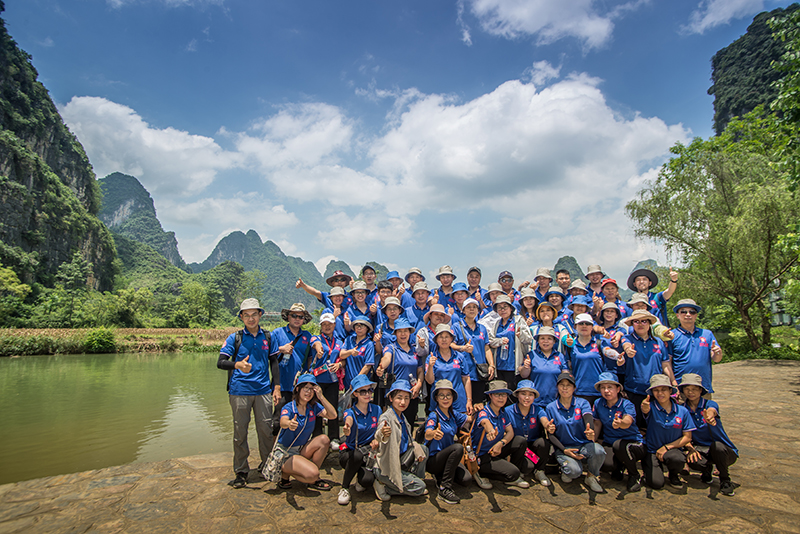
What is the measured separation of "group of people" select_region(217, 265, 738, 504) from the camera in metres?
4.18

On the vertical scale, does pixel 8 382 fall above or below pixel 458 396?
below

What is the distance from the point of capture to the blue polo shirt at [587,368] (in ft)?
15.5

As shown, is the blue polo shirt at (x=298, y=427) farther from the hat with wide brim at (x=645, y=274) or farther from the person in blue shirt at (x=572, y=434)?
the hat with wide brim at (x=645, y=274)

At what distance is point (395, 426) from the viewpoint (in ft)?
13.2

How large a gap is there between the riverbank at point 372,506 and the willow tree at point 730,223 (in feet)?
35.9

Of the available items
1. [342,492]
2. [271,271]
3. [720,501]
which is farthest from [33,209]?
[271,271]

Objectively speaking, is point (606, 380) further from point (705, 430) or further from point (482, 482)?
point (482, 482)

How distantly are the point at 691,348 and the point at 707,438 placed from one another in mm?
1024

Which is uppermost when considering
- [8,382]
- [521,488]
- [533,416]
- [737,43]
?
[737,43]

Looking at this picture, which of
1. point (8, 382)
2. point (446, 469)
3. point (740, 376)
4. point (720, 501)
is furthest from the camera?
point (8, 382)

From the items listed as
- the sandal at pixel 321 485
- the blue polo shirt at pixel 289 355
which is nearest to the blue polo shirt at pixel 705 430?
the sandal at pixel 321 485

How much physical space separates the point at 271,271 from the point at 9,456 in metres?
180

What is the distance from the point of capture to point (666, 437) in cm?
426

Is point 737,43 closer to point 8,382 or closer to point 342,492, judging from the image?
point 342,492
